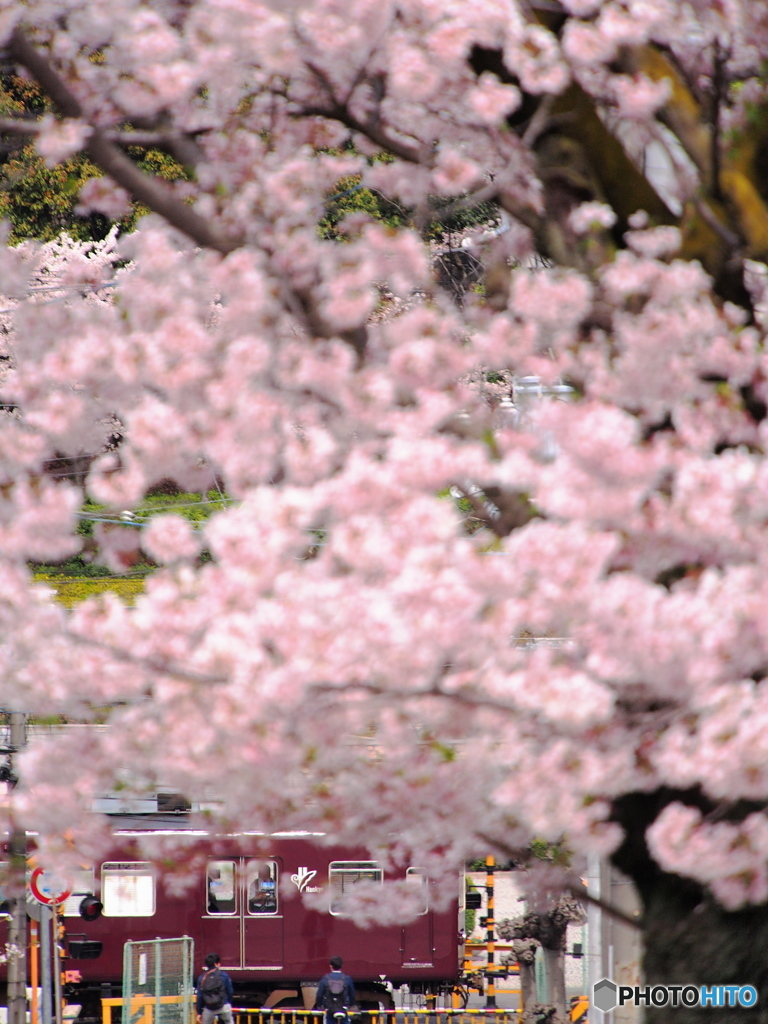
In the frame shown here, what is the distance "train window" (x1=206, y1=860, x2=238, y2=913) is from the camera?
21.5 metres

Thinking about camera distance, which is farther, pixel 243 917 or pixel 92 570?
pixel 92 570

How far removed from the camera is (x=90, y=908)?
20625 millimetres

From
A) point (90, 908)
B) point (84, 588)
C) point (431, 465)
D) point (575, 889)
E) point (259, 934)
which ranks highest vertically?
point (431, 465)

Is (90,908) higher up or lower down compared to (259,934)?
higher up

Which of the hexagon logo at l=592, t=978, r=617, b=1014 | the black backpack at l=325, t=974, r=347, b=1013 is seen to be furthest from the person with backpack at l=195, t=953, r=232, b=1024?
the hexagon logo at l=592, t=978, r=617, b=1014

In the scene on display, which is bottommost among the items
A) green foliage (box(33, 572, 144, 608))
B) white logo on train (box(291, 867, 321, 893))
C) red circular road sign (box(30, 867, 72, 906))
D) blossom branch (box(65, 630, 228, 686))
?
green foliage (box(33, 572, 144, 608))

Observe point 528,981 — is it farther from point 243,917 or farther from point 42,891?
point 42,891

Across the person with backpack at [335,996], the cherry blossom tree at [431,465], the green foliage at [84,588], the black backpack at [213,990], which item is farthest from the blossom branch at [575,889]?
the green foliage at [84,588]

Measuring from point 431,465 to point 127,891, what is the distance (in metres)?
18.6

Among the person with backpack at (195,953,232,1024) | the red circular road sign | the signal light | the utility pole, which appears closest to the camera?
the red circular road sign

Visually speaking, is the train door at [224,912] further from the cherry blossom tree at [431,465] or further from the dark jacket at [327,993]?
the cherry blossom tree at [431,465]

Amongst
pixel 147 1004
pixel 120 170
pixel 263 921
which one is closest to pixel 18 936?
pixel 147 1004

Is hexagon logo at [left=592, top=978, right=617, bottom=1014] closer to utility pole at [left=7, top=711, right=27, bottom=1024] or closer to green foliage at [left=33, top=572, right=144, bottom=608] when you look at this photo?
utility pole at [left=7, top=711, right=27, bottom=1024]

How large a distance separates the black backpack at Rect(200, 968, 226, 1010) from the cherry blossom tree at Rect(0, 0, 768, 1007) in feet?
38.9
